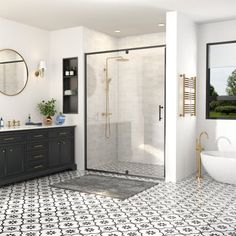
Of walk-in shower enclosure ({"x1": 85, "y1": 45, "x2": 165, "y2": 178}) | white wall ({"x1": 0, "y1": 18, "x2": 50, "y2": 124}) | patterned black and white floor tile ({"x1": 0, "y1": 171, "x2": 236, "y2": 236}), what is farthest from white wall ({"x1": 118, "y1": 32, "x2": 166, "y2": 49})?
patterned black and white floor tile ({"x1": 0, "y1": 171, "x2": 236, "y2": 236})

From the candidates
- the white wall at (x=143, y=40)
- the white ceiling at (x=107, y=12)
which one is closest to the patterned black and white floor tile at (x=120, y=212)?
the white ceiling at (x=107, y=12)

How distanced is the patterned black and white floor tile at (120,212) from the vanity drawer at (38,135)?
778mm

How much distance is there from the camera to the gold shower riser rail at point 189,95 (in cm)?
549

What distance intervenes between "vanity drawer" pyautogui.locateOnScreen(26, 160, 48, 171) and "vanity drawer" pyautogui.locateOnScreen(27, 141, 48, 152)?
0.22m

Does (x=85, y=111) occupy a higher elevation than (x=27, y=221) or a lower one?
higher

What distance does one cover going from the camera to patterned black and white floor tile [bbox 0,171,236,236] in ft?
10.7

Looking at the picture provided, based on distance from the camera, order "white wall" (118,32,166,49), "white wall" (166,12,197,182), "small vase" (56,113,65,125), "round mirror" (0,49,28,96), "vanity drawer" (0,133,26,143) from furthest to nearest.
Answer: "white wall" (118,32,166,49), "small vase" (56,113,65,125), "round mirror" (0,49,28,96), "white wall" (166,12,197,182), "vanity drawer" (0,133,26,143)

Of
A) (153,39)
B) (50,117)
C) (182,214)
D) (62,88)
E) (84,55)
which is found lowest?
(182,214)

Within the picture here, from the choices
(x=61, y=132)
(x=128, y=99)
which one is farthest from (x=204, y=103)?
(x=61, y=132)

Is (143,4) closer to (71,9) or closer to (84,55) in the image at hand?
(71,9)

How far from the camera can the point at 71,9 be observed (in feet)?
16.7

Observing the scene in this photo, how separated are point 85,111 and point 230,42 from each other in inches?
115

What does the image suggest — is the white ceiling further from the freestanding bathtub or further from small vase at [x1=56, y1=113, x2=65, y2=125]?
the freestanding bathtub

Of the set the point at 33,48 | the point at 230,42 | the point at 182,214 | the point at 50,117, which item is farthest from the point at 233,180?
the point at 33,48
